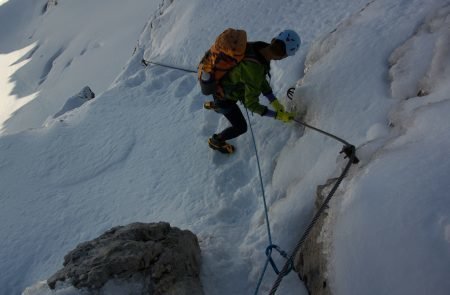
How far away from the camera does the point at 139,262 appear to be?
2.93 metres

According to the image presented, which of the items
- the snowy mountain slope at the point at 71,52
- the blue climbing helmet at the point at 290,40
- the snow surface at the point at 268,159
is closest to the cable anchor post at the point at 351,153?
the snow surface at the point at 268,159

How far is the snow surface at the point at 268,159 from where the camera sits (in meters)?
2.36

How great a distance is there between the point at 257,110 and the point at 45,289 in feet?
7.72

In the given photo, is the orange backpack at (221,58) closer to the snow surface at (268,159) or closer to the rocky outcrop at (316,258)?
the snow surface at (268,159)

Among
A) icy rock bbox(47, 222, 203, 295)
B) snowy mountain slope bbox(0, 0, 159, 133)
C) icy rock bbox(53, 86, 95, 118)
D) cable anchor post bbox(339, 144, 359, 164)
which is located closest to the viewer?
icy rock bbox(47, 222, 203, 295)

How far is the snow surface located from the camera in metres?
2.36

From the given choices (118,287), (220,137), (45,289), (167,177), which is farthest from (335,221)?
(167,177)

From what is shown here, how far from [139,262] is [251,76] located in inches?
77.5

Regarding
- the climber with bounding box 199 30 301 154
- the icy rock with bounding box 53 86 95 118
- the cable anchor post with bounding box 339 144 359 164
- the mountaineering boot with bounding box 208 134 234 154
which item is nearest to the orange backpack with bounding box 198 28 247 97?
the climber with bounding box 199 30 301 154

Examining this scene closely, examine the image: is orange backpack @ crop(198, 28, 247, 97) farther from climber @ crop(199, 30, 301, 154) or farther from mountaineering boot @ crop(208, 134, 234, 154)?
mountaineering boot @ crop(208, 134, 234, 154)

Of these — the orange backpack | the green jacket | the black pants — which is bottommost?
the black pants

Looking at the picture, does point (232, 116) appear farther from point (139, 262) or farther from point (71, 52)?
point (71, 52)

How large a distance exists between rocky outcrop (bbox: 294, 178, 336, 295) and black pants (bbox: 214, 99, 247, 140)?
66.9 inches

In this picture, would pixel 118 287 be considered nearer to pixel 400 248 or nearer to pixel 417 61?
pixel 400 248
